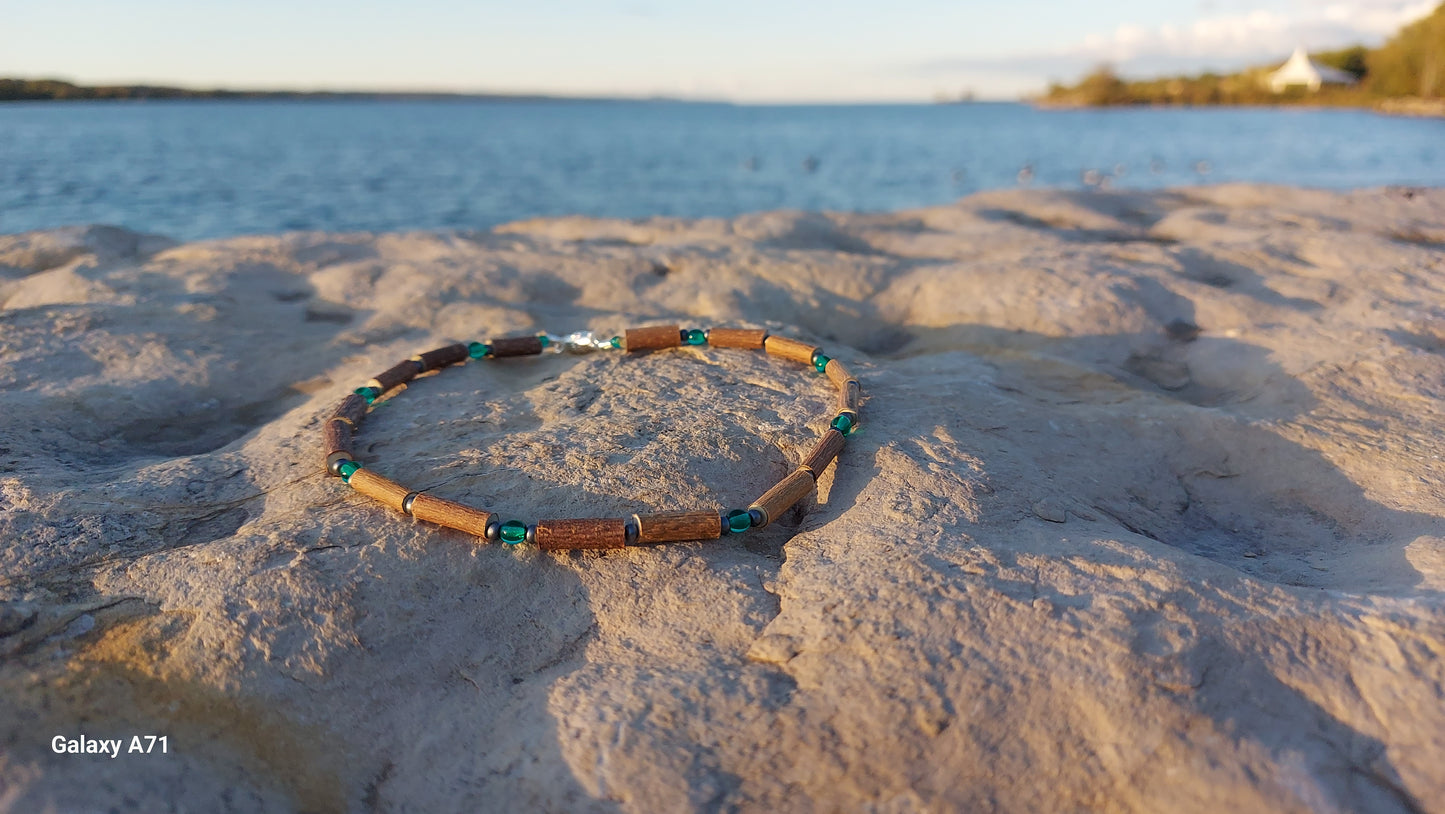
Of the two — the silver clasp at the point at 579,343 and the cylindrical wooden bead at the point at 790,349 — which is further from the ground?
the cylindrical wooden bead at the point at 790,349

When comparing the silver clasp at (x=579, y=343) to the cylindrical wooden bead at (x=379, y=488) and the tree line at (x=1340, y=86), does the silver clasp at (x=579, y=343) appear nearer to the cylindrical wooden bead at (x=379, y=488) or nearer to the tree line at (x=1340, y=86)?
the cylindrical wooden bead at (x=379, y=488)

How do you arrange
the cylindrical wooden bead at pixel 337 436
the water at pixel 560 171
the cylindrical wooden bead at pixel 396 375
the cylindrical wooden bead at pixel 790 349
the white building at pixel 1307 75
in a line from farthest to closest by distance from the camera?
the white building at pixel 1307 75 < the water at pixel 560 171 < the cylindrical wooden bead at pixel 790 349 < the cylindrical wooden bead at pixel 396 375 < the cylindrical wooden bead at pixel 337 436

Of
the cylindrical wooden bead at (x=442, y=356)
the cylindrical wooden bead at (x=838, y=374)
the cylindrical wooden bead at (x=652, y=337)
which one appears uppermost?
the cylindrical wooden bead at (x=652, y=337)

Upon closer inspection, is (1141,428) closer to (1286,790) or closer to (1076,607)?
(1076,607)

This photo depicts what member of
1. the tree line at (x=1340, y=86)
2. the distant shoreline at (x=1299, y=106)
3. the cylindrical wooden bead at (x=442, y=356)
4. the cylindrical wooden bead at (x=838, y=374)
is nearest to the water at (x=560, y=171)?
the distant shoreline at (x=1299, y=106)

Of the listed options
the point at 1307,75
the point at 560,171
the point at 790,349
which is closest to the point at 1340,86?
the point at 1307,75

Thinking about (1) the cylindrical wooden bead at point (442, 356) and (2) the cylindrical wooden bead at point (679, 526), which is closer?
(2) the cylindrical wooden bead at point (679, 526)

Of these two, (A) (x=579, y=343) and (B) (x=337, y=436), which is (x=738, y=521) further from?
(A) (x=579, y=343)

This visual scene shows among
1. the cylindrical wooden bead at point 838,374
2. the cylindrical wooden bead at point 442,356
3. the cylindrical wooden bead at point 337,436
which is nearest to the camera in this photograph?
the cylindrical wooden bead at point 337,436
